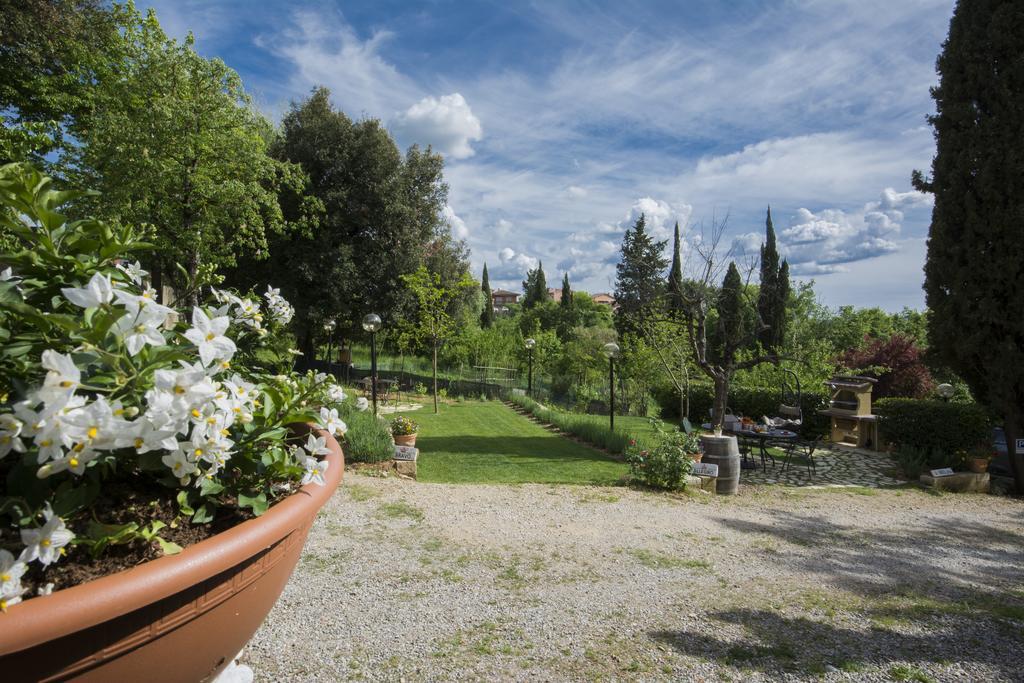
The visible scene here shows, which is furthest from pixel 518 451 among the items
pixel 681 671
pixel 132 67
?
pixel 132 67

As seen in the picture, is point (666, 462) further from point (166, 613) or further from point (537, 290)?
point (537, 290)

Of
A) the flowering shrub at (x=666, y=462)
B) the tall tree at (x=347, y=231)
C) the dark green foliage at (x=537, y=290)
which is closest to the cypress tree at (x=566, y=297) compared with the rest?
the dark green foliage at (x=537, y=290)

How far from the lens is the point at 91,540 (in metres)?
0.93

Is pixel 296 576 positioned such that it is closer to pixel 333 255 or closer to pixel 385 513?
pixel 385 513

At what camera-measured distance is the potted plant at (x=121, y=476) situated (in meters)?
0.81

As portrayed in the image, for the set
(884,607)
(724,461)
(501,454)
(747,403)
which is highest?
(747,403)

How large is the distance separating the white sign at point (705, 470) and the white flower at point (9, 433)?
6.36 metres

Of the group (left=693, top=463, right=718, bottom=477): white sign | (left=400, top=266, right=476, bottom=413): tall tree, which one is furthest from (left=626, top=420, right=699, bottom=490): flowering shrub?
(left=400, top=266, right=476, bottom=413): tall tree

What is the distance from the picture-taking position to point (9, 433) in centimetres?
82

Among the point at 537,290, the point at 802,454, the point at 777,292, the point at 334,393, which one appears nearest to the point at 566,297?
the point at 537,290

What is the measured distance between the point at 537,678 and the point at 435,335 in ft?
37.0

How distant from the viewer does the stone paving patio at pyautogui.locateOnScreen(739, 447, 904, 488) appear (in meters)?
7.88

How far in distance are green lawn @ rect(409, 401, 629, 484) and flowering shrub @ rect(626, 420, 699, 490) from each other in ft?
1.15

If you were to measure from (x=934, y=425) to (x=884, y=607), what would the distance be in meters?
7.38
